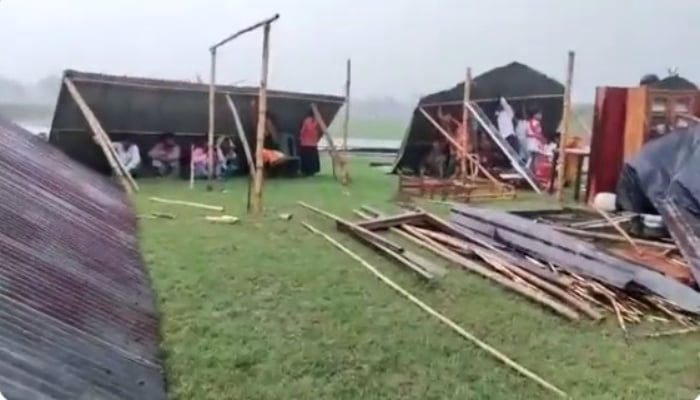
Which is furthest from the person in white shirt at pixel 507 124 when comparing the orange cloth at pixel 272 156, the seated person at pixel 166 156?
the seated person at pixel 166 156

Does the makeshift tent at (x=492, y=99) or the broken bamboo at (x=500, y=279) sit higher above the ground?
the makeshift tent at (x=492, y=99)

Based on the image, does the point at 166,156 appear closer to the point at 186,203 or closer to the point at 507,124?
the point at 186,203

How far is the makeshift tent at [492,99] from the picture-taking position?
14.4 m

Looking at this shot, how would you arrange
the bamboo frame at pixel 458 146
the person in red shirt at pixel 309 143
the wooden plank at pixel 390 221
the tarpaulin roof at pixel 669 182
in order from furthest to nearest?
1. the person in red shirt at pixel 309 143
2. the bamboo frame at pixel 458 146
3. the wooden plank at pixel 390 221
4. the tarpaulin roof at pixel 669 182

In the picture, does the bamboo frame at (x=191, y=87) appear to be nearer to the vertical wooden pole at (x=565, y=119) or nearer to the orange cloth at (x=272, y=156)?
the orange cloth at (x=272, y=156)

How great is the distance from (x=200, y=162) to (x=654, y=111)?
21.8 feet

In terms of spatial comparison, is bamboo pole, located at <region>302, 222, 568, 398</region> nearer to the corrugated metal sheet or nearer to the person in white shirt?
the corrugated metal sheet

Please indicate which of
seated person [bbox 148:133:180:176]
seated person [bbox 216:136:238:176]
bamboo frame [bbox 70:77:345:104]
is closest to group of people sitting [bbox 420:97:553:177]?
bamboo frame [bbox 70:77:345:104]

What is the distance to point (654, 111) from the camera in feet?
31.7

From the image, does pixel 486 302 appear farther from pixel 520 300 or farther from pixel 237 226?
pixel 237 226

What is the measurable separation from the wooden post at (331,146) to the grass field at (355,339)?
588 centimetres

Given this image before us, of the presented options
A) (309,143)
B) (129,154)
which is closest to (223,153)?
(129,154)

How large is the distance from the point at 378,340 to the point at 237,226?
11.9 feet

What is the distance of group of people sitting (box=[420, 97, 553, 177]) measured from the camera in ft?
44.3
